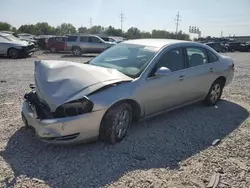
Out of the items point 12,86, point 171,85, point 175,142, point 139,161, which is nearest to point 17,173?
point 139,161

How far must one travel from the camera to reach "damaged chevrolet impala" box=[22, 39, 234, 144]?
331 cm

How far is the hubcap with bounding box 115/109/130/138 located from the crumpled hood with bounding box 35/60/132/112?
50 cm

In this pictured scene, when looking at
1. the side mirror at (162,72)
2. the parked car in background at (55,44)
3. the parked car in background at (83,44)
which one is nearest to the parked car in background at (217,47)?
the parked car in background at (83,44)

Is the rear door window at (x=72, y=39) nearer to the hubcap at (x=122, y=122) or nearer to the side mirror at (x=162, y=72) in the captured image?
the side mirror at (x=162, y=72)

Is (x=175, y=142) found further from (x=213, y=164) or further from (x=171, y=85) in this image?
(x=171, y=85)

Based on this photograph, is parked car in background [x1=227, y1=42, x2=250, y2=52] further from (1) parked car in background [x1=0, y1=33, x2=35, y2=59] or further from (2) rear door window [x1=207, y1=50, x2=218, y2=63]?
(2) rear door window [x1=207, y1=50, x2=218, y2=63]

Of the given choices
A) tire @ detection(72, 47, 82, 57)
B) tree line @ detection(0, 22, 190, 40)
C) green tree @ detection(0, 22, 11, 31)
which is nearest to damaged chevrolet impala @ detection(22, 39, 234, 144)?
tire @ detection(72, 47, 82, 57)

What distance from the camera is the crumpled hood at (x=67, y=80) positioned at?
131 inches

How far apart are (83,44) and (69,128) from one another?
18.1 meters

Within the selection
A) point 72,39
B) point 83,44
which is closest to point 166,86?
point 83,44

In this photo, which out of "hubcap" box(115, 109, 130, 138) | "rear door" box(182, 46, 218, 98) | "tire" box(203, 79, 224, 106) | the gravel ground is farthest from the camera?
"tire" box(203, 79, 224, 106)

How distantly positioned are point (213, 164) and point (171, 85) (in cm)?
156

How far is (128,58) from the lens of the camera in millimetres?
4508

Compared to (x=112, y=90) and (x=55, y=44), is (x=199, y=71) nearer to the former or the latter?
(x=112, y=90)
